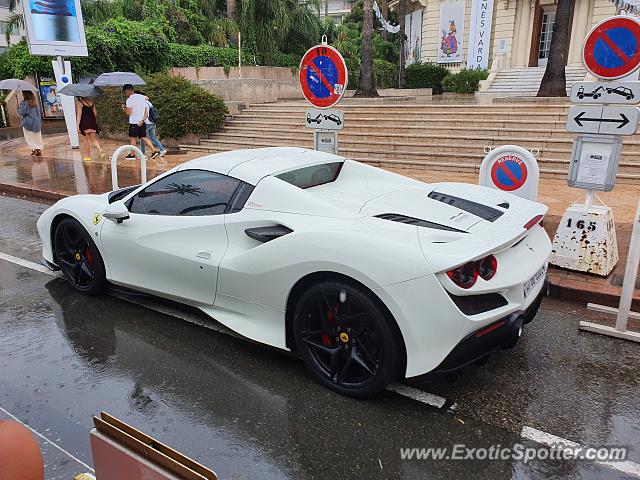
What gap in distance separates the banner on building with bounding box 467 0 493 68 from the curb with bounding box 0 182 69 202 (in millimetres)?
23867

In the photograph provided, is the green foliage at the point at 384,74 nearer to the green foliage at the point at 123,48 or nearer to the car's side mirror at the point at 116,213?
the green foliage at the point at 123,48

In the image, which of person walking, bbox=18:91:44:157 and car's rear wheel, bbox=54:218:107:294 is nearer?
car's rear wheel, bbox=54:218:107:294

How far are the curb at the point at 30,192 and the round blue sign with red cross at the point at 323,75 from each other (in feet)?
17.7

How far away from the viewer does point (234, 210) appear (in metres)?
3.70

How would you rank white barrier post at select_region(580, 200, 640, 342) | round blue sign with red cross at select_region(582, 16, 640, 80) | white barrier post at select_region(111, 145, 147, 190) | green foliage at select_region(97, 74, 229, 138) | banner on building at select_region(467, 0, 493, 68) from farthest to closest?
banner on building at select_region(467, 0, 493, 68)
green foliage at select_region(97, 74, 229, 138)
white barrier post at select_region(111, 145, 147, 190)
round blue sign with red cross at select_region(582, 16, 640, 80)
white barrier post at select_region(580, 200, 640, 342)

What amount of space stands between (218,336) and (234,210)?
1.02m

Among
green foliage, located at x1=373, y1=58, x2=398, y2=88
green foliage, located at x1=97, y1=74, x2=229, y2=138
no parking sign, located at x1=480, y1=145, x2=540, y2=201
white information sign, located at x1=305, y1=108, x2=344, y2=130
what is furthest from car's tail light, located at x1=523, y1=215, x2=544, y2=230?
green foliage, located at x1=373, y1=58, x2=398, y2=88

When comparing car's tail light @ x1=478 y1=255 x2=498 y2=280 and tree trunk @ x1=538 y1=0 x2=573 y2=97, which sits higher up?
tree trunk @ x1=538 y1=0 x2=573 y2=97

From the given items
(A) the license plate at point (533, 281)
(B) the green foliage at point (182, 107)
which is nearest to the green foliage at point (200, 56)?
(B) the green foliage at point (182, 107)

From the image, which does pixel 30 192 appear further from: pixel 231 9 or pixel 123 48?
pixel 231 9

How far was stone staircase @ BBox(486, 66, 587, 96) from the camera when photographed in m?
23.9

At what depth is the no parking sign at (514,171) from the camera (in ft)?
17.3

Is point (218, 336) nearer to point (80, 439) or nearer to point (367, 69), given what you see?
point (80, 439)

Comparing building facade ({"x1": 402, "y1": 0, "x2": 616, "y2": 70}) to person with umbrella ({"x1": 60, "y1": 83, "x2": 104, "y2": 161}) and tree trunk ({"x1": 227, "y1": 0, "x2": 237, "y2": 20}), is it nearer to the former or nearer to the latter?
tree trunk ({"x1": 227, "y1": 0, "x2": 237, "y2": 20})
